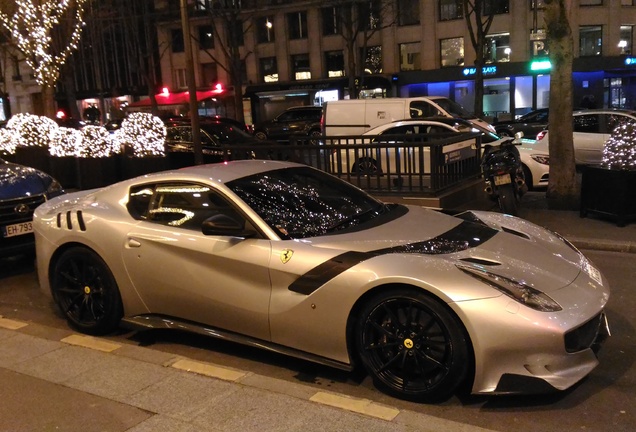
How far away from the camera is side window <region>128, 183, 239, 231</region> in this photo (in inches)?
193

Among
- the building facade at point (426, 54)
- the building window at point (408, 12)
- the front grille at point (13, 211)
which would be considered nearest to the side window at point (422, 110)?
the front grille at point (13, 211)

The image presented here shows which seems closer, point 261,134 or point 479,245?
point 479,245

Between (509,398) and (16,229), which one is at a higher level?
(16,229)

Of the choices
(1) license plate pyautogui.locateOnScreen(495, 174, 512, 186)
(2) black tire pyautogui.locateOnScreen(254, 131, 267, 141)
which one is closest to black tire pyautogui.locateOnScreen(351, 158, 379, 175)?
(1) license plate pyautogui.locateOnScreen(495, 174, 512, 186)

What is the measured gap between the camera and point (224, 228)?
4.43 metres

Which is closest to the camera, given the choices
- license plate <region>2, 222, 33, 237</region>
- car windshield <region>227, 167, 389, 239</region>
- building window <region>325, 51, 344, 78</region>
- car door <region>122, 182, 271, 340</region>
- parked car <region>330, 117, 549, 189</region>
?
car door <region>122, 182, 271, 340</region>

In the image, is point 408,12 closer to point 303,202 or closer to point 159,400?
point 303,202

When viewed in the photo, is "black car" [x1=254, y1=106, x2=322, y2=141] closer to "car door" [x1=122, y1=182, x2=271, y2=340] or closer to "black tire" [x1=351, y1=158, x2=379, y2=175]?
"black tire" [x1=351, y1=158, x2=379, y2=175]

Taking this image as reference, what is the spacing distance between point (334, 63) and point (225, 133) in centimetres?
2820

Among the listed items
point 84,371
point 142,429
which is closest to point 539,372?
point 142,429

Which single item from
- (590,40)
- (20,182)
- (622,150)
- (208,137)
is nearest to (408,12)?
(590,40)

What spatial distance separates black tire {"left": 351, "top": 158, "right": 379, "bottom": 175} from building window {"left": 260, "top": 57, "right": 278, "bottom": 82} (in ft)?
115

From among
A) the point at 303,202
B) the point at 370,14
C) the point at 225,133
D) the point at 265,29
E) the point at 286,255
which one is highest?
the point at 265,29

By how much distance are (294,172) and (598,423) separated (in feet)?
10.2
